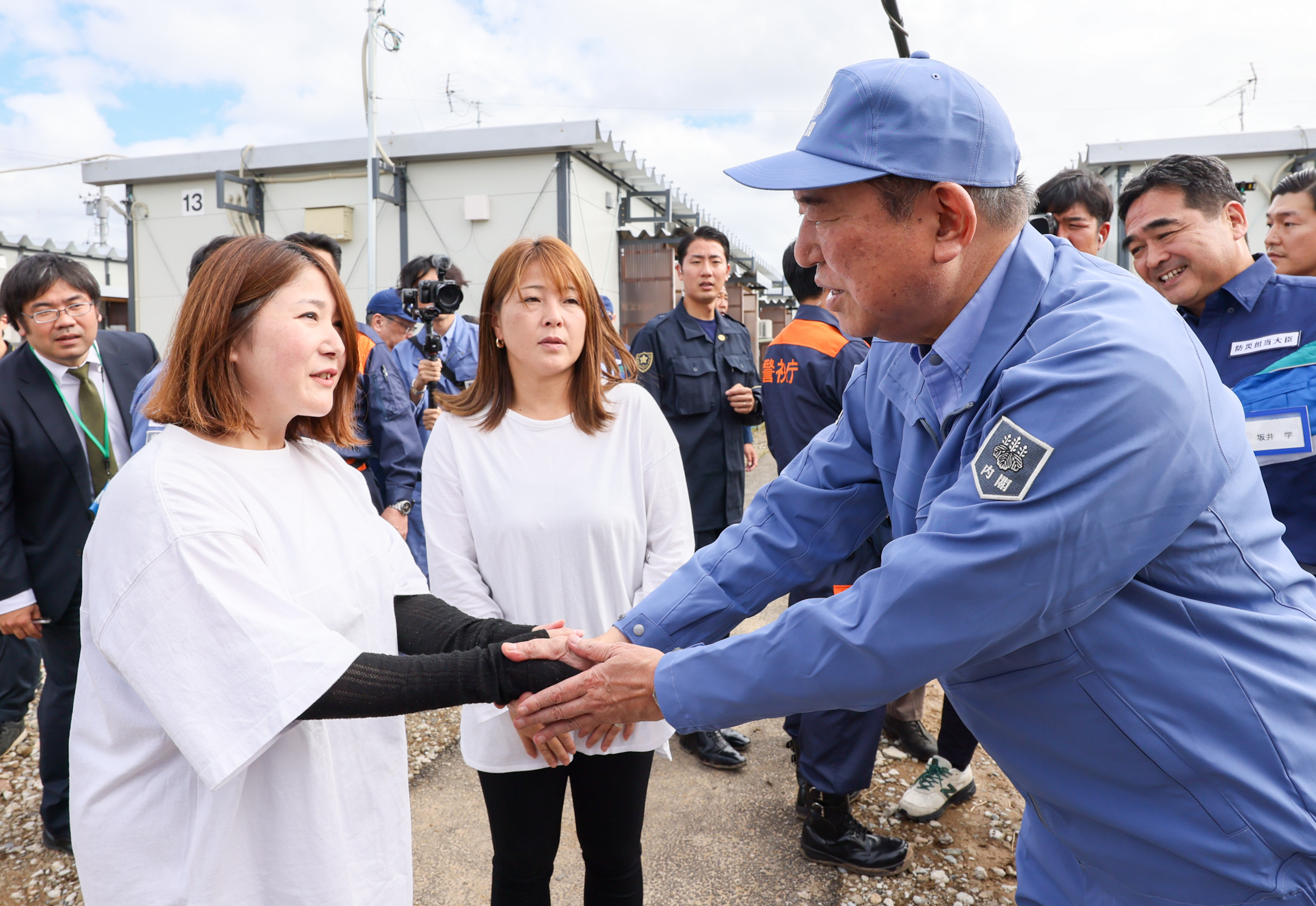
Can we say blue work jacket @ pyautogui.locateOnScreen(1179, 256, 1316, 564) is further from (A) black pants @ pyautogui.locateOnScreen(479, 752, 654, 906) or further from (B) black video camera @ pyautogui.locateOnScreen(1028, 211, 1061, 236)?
(A) black pants @ pyautogui.locateOnScreen(479, 752, 654, 906)

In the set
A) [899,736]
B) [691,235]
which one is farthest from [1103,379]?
[691,235]

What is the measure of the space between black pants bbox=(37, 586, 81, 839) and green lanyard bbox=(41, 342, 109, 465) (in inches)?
23.4

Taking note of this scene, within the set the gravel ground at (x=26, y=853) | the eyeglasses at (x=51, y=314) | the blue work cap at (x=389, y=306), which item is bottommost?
the gravel ground at (x=26, y=853)

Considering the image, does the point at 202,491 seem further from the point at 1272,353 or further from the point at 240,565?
the point at 1272,353

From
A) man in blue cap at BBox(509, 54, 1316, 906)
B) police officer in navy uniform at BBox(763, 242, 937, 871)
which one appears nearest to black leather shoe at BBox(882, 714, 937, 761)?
police officer in navy uniform at BBox(763, 242, 937, 871)

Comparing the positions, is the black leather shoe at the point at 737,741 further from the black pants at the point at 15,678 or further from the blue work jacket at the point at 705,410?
the black pants at the point at 15,678

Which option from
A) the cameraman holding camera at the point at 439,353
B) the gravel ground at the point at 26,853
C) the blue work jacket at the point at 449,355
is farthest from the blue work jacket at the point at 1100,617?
the blue work jacket at the point at 449,355

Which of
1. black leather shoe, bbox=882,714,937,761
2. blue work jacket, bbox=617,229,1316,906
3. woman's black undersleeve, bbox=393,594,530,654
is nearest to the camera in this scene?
blue work jacket, bbox=617,229,1316,906

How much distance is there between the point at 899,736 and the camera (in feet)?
13.0

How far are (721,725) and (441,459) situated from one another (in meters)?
1.25

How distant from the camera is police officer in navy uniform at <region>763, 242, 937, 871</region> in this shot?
9.78 feet

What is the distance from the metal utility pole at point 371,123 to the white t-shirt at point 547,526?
507 inches

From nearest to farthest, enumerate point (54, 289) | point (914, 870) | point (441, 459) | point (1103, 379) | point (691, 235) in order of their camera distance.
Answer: point (1103, 379) → point (441, 459) → point (914, 870) → point (54, 289) → point (691, 235)

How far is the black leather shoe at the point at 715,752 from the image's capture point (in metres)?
3.73
